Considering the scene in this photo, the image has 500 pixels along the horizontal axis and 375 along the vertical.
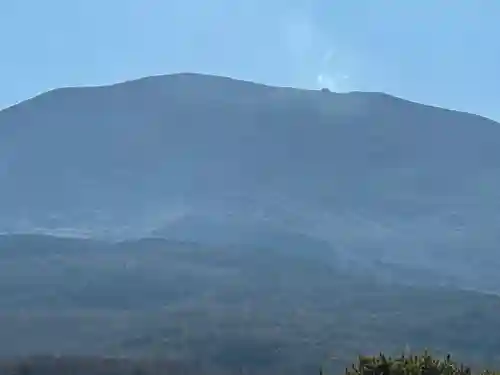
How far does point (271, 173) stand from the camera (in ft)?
572

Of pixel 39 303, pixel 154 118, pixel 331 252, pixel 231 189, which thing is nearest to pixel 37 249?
pixel 39 303

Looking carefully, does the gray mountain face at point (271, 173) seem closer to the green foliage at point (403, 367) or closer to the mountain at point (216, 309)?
the mountain at point (216, 309)

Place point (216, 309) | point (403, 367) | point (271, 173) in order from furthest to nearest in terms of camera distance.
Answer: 1. point (271, 173)
2. point (216, 309)
3. point (403, 367)

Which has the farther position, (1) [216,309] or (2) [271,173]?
(2) [271,173]

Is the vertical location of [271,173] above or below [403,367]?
above

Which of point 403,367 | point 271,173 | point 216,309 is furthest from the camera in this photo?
point 271,173

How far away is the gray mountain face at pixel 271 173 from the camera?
146250 millimetres

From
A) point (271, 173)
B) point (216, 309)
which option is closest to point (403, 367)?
point (216, 309)

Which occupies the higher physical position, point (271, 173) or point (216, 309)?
point (271, 173)

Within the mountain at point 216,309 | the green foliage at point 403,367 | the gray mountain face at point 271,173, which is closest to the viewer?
the green foliage at point 403,367

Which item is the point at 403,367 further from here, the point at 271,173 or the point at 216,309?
the point at 271,173

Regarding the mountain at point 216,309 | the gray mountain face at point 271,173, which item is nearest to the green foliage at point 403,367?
the mountain at point 216,309

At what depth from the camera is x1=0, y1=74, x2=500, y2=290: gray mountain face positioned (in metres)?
146

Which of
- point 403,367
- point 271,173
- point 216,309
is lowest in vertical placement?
point 403,367
